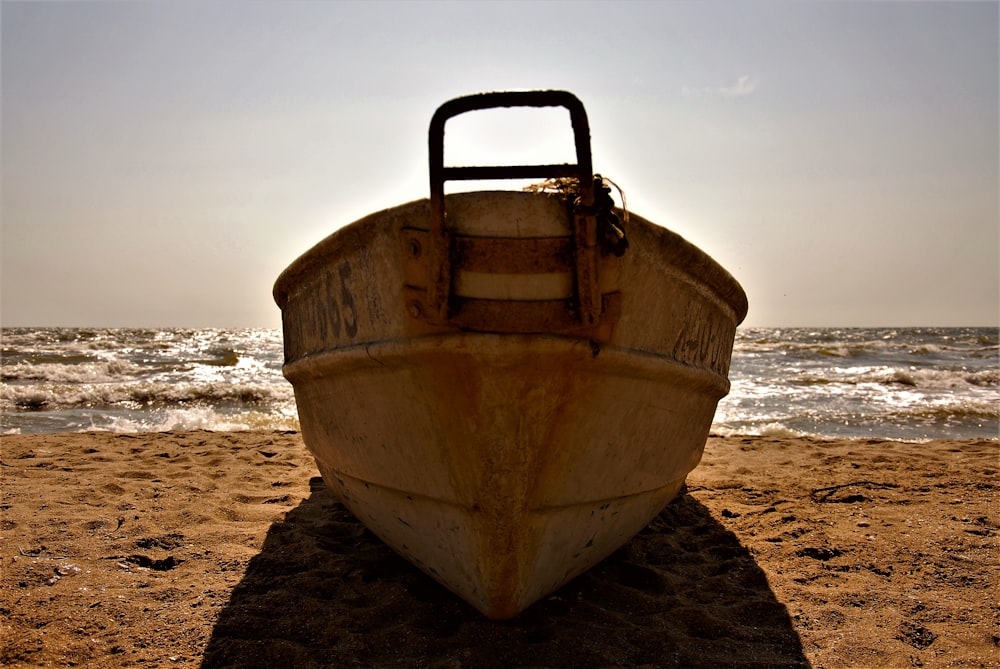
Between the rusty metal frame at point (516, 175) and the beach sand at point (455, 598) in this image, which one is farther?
the beach sand at point (455, 598)

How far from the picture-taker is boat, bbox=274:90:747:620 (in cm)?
183

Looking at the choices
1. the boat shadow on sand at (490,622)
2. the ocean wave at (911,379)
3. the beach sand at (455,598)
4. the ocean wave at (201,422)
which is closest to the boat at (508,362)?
the boat shadow on sand at (490,622)

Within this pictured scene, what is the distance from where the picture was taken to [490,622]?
239 centimetres

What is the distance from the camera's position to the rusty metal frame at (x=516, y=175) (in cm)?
172

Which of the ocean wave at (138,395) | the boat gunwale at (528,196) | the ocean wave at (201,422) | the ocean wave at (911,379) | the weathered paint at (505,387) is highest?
the boat gunwale at (528,196)

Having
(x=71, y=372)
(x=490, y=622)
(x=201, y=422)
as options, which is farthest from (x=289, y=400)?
(x=490, y=622)

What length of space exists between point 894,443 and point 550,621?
5.21 m

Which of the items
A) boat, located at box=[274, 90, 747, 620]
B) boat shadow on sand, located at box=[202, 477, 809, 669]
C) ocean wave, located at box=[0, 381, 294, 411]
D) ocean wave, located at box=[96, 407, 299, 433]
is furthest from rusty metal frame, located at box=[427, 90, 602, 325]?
ocean wave, located at box=[0, 381, 294, 411]

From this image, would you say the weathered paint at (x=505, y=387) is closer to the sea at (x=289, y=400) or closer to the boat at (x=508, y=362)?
the boat at (x=508, y=362)

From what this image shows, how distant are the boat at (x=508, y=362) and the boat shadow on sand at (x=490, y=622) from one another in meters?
0.15

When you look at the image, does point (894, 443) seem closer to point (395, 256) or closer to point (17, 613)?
point (395, 256)

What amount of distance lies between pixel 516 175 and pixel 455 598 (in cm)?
178

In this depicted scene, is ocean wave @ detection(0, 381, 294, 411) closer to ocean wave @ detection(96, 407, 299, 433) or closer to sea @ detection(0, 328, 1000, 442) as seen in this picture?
sea @ detection(0, 328, 1000, 442)

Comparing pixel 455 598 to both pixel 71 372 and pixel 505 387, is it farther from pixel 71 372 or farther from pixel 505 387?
pixel 71 372
